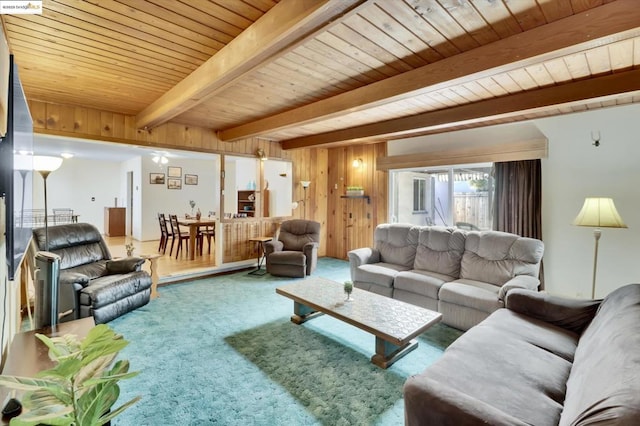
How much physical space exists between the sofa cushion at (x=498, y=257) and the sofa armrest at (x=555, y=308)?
893 mm

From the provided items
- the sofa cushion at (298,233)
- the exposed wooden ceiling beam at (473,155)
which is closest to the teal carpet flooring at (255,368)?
the sofa cushion at (298,233)

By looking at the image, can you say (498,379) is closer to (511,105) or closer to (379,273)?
(379,273)

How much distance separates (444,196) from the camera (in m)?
5.33

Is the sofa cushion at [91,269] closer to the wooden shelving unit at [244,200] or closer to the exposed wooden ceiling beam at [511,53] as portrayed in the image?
the exposed wooden ceiling beam at [511,53]

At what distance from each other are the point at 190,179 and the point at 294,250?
17.4ft

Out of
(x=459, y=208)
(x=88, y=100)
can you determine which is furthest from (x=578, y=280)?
(x=88, y=100)

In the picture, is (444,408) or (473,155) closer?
(444,408)

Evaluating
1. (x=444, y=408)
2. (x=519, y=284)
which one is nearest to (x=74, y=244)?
(x=444, y=408)

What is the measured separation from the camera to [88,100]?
365cm

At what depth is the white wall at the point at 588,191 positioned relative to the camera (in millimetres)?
3426

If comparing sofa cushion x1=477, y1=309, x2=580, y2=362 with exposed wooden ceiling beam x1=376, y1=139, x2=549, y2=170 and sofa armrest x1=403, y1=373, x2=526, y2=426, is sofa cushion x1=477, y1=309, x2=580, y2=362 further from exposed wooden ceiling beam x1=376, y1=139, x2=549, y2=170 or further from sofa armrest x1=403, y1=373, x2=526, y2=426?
exposed wooden ceiling beam x1=376, y1=139, x2=549, y2=170

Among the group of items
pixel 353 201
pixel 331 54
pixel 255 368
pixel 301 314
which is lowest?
pixel 255 368

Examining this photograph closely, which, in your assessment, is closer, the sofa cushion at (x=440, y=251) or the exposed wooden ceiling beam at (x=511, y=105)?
the exposed wooden ceiling beam at (x=511, y=105)

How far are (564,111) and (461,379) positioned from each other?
3837 mm
